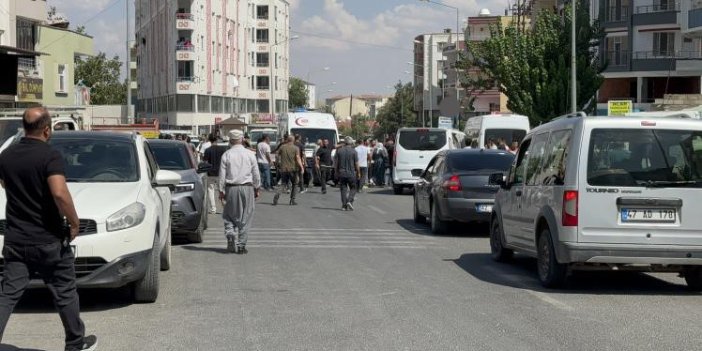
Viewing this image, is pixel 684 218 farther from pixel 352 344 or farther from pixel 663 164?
pixel 352 344

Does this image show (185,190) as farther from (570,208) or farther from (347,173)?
(347,173)

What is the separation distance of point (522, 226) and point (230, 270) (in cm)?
355

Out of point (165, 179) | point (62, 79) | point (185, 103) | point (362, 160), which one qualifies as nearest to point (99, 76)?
point (185, 103)

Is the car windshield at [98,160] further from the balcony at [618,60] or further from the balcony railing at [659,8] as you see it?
the balcony at [618,60]

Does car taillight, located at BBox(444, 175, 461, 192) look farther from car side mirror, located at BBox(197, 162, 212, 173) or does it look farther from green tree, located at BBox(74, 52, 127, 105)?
green tree, located at BBox(74, 52, 127, 105)

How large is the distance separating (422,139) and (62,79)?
23.8 meters

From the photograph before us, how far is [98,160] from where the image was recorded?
11.1 meters

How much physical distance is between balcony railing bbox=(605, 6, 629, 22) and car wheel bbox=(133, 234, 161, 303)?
5541 cm

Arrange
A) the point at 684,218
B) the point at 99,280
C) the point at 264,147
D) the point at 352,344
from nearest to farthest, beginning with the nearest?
the point at 352,344 < the point at 99,280 < the point at 684,218 < the point at 264,147

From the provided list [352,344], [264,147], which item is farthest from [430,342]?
[264,147]

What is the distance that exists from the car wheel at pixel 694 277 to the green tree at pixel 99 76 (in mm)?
76594

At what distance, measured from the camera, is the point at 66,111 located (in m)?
28.2

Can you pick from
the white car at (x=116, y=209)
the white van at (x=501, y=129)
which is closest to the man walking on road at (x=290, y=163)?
the white van at (x=501, y=129)

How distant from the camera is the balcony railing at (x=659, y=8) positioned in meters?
58.3
